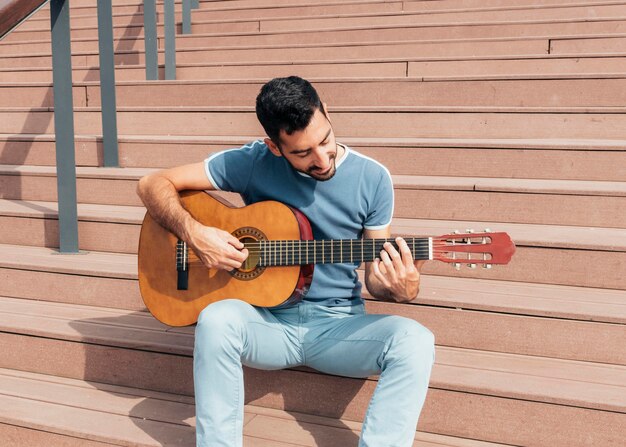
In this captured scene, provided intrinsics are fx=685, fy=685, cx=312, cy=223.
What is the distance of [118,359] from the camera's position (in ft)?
8.18

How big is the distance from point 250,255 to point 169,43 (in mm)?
2691

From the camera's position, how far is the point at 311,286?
215cm

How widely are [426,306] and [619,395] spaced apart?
0.67m

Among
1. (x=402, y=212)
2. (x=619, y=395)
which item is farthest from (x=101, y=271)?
(x=619, y=395)

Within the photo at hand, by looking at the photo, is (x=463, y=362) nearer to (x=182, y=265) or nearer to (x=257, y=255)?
(x=257, y=255)

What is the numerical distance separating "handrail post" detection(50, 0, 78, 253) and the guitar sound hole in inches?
47.8

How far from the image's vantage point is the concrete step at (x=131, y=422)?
212 cm

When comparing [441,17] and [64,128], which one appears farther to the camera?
[441,17]

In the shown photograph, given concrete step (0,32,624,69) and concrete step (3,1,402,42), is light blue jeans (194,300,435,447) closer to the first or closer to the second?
concrete step (0,32,624,69)

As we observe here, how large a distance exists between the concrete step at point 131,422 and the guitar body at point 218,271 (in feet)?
1.13

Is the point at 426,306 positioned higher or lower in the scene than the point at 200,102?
lower

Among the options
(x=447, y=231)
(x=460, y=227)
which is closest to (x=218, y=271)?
(x=447, y=231)

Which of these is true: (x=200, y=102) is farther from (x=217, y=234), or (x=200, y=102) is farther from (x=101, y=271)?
(x=217, y=234)

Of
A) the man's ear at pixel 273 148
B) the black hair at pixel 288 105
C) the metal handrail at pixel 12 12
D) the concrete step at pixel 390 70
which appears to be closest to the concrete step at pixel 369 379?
the man's ear at pixel 273 148
